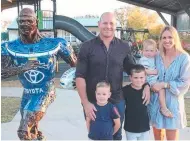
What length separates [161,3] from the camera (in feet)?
97.0

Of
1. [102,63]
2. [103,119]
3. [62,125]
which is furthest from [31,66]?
[62,125]

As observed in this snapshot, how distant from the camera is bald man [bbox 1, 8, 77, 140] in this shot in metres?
3.53

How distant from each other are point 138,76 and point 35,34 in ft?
3.69

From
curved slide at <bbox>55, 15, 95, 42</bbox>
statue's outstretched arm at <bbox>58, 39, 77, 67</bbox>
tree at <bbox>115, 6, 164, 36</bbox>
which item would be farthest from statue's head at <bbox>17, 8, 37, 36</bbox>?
tree at <bbox>115, 6, 164, 36</bbox>

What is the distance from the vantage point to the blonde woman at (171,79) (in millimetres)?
3699

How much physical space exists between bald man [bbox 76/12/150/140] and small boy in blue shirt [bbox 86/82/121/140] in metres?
0.06

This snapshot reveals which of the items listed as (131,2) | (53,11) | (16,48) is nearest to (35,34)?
(16,48)

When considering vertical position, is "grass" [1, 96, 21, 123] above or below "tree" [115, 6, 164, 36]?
below

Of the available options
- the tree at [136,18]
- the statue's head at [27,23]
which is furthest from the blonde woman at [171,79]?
the tree at [136,18]

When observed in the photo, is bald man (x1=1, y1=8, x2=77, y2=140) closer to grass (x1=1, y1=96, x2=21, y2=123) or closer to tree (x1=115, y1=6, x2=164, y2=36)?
grass (x1=1, y1=96, x2=21, y2=123)

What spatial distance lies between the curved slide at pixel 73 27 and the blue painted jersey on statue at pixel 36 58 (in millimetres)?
11855

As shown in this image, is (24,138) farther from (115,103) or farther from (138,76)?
(138,76)

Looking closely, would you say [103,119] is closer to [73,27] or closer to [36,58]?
[36,58]

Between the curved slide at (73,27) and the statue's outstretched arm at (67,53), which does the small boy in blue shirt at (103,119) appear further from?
the curved slide at (73,27)
